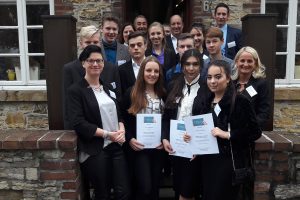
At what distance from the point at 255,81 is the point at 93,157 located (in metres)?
1.51

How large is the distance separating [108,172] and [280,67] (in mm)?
4191

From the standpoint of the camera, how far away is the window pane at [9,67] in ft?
19.8

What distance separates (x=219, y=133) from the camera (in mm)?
2695

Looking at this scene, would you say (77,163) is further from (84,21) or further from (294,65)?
(294,65)

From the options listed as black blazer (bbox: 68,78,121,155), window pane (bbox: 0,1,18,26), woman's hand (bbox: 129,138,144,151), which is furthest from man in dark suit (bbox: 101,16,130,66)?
window pane (bbox: 0,1,18,26)

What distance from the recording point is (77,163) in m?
3.06

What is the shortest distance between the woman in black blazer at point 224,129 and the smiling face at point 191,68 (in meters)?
0.26

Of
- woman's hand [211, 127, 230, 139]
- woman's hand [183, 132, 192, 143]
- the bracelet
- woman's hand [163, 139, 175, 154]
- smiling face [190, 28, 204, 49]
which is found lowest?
woman's hand [163, 139, 175, 154]

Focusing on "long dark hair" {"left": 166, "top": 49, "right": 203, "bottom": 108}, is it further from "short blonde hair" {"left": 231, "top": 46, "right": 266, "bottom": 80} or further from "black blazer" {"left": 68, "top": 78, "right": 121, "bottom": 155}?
"black blazer" {"left": 68, "top": 78, "right": 121, "bottom": 155}

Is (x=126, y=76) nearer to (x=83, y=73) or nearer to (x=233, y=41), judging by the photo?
(x=83, y=73)

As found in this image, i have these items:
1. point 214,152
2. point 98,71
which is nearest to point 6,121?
point 98,71

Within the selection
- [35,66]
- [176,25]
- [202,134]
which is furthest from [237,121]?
[35,66]

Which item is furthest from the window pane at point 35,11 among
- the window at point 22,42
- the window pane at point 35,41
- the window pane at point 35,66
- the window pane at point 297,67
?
the window pane at point 297,67

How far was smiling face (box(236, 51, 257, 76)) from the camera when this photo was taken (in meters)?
3.00
